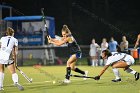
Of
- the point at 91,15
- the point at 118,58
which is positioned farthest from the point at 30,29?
the point at 118,58

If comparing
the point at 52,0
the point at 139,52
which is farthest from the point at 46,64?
the point at 52,0

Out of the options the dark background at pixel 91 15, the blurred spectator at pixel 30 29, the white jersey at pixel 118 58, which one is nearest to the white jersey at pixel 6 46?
the white jersey at pixel 118 58

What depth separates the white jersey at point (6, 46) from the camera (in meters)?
15.9

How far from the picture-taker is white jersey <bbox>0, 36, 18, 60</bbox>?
15852 millimetres

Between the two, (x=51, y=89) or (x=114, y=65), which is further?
(x=114, y=65)

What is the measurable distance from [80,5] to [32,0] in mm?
5969

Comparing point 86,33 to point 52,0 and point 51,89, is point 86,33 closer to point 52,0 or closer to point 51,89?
point 52,0

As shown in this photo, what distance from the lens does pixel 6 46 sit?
626 inches

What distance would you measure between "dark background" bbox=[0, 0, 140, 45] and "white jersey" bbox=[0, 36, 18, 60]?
3680 centimetres

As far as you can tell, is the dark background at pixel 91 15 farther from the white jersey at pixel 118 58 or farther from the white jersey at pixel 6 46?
Answer: the white jersey at pixel 6 46

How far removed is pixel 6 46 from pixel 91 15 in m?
40.6

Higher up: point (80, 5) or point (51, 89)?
point (80, 5)

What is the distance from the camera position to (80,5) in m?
56.1

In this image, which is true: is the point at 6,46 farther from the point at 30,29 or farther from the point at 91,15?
the point at 91,15
